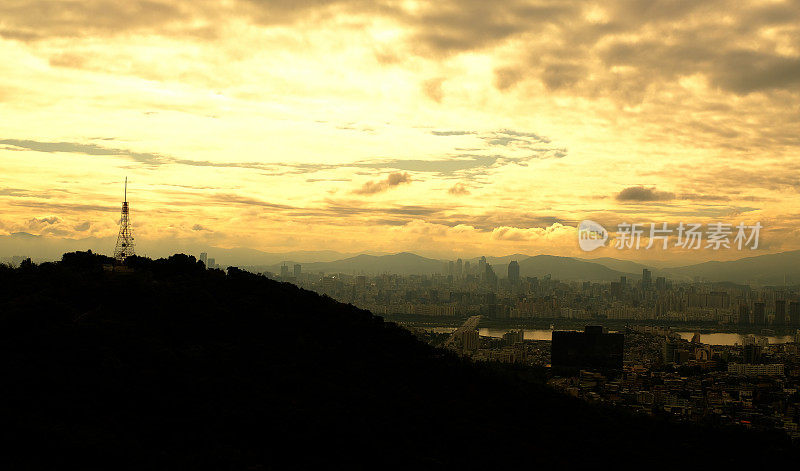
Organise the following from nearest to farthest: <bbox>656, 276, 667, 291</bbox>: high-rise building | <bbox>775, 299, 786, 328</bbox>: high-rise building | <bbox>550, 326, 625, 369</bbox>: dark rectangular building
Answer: <bbox>550, 326, 625, 369</bbox>: dark rectangular building, <bbox>775, 299, 786, 328</bbox>: high-rise building, <bbox>656, 276, 667, 291</bbox>: high-rise building

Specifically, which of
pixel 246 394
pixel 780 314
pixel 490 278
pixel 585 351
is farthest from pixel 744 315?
pixel 246 394

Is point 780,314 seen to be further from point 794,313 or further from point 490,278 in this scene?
point 490,278

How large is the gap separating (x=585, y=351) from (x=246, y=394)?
80.0 feet

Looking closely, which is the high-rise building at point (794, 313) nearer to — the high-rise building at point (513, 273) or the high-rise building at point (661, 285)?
the high-rise building at point (661, 285)

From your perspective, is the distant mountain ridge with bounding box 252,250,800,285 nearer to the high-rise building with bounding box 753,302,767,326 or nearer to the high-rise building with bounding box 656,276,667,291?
the high-rise building with bounding box 656,276,667,291

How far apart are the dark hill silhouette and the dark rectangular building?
46.6 feet

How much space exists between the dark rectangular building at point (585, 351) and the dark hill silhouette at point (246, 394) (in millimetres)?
14207

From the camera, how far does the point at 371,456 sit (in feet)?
31.7

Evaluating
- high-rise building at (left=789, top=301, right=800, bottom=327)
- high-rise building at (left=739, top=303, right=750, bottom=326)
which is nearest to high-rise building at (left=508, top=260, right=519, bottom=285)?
high-rise building at (left=739, top=303, right=750, bottom=326)

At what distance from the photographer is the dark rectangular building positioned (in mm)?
31281

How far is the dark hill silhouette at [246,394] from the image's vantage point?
8734 mm

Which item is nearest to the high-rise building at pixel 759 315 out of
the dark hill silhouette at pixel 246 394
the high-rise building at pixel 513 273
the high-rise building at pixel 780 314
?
the high-rise building at pixel 780 314

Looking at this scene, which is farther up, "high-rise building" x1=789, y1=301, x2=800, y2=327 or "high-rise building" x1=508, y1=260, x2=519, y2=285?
"high-rise building" x1=508, y1=260, x2=519, y2=285

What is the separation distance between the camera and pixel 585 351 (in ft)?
105
